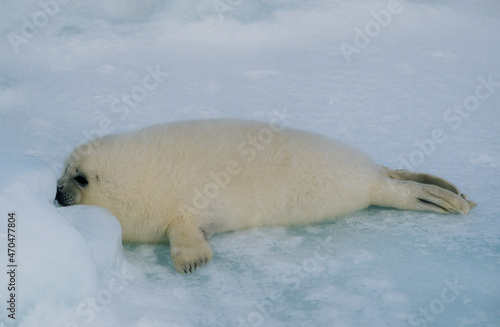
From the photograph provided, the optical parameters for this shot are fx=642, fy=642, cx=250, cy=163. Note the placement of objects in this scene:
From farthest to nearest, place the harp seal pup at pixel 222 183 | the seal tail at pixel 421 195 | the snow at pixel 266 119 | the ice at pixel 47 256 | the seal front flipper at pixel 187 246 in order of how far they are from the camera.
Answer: the seal tail at pixel 421 195 < the harp seal pup at pixel 222 183 < the seal front flipper at pixel 187 246 < the snow at pixel 266 119 < the ice at pixel 47 256

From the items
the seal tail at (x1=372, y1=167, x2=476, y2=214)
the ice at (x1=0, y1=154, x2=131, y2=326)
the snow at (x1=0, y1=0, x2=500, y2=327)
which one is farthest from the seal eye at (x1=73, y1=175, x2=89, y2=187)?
the seal tail at (x1=372, y1=167, x2=476, y2=214)

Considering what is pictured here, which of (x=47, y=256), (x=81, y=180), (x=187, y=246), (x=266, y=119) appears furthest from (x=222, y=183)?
(x=266, y=119)

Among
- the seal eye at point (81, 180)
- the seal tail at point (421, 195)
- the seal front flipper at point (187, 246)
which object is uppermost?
the seal tail at point (421, 195)

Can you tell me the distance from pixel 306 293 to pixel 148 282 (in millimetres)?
630

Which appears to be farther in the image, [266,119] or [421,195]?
[266,119]

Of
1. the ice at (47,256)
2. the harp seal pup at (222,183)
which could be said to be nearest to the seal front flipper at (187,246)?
the harp seal pup at (222,183)

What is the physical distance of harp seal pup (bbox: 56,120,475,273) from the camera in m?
2.93

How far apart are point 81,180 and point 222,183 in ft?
2.16

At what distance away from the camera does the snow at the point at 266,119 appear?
2.29m

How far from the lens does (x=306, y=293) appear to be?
8.00 ft

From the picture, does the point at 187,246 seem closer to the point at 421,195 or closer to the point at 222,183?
the point at 222,183

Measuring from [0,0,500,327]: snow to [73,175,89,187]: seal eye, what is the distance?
0.56ft

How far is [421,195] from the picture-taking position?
312 centimetres

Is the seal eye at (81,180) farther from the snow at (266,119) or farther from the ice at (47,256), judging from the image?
the ice at (47,256)
